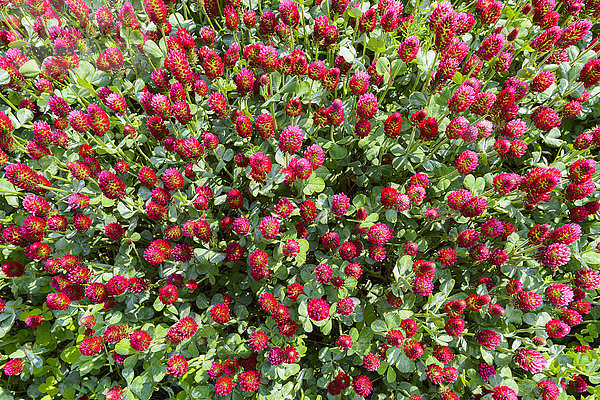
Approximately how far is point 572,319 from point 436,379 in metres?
0.98

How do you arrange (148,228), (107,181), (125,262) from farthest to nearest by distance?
(148,228), (125,262), (107,181)

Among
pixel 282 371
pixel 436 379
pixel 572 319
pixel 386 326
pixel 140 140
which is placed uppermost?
pixel 140 140

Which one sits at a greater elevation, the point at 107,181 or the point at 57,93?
the point at 57,93

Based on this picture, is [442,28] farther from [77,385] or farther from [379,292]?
[77,385]

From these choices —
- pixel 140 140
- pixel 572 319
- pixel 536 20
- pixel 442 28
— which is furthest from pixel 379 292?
pixel 536 20

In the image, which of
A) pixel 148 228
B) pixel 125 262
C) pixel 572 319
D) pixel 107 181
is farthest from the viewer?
pixel 148 228

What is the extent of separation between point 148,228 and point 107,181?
3.40 ft

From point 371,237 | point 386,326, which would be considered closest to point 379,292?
point 386,326

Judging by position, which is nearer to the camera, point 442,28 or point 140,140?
point 442,28

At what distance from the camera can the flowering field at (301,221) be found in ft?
7.44

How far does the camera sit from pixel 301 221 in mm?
2633

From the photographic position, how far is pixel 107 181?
217 cm

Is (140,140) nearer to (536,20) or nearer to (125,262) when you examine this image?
(125,262)

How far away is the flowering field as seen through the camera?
2268 mm
